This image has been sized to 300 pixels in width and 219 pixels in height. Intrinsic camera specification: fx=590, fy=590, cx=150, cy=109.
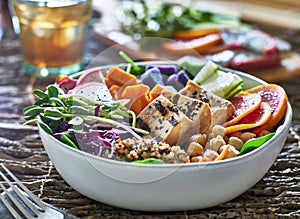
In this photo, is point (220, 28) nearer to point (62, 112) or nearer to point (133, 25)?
point (133, 25)

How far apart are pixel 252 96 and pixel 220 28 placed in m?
0.66

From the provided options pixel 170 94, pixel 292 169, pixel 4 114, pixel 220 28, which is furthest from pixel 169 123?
pixel 220 28

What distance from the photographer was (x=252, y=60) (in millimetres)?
1682

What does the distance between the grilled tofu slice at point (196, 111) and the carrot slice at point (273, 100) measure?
0.10 metres

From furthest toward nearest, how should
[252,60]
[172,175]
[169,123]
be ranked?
[252,60], [169,123], [172,175]

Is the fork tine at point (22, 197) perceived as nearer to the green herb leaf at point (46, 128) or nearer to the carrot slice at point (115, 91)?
the green herb leaf at point (46, 128)

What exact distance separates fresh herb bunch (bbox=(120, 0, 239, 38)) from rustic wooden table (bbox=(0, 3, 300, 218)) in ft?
1.17

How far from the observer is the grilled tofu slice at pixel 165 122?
106cm

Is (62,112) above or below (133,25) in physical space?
above

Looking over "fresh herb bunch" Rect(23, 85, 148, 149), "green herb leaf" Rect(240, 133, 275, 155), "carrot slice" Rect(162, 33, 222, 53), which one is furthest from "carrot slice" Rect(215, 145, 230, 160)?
"carrot slice" Rect(162, 33, 222, 53)

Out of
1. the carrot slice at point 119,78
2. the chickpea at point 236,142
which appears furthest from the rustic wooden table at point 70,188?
the carrot slice at point 119,78

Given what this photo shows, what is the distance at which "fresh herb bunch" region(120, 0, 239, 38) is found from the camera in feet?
5.88

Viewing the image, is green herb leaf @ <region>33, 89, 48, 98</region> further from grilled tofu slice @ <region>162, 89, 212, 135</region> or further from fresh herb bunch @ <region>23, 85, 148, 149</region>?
grilled tofu slice @ <region>162, 89, 212, 135</region>

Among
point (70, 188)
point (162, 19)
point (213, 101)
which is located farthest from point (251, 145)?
point (162, 19)
